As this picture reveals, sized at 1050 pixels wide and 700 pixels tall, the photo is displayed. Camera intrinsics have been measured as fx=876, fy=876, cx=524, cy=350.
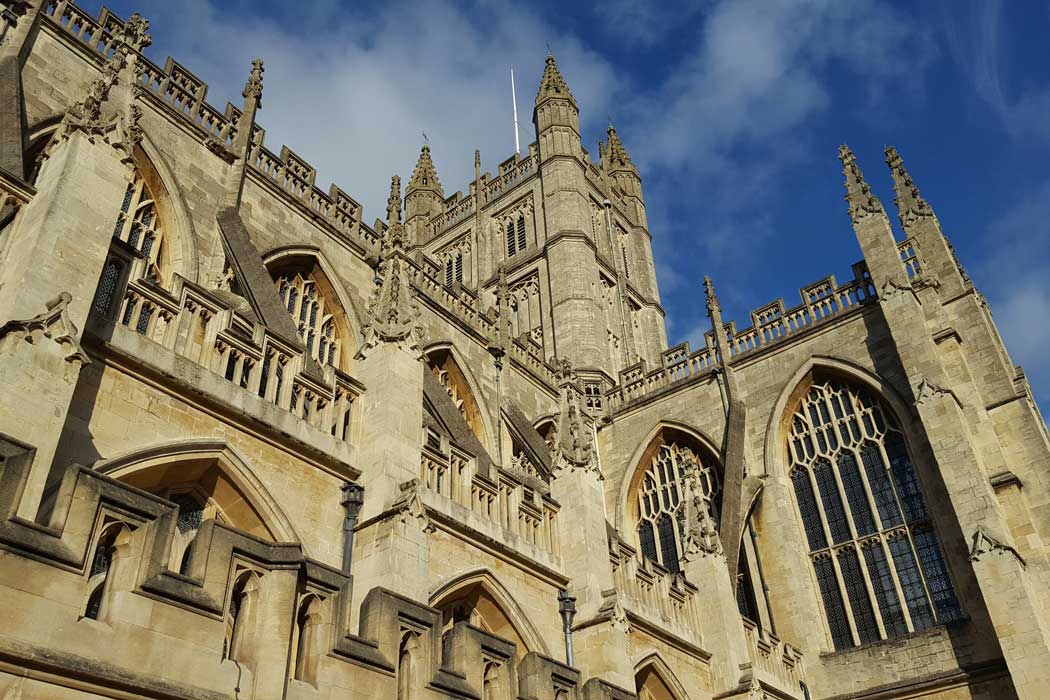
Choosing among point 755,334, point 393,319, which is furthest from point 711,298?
point 393,319

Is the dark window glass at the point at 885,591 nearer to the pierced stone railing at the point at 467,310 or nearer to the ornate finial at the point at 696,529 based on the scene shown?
the ornate finial at the point at 696,529

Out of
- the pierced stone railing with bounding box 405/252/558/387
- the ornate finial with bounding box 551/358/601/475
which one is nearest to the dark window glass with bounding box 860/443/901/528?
the pierced stone railing with bounding box 405/252/558/387

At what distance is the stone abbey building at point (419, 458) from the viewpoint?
211 inches

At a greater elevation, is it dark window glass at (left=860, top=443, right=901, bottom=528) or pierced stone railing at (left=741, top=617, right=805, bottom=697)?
dark window glass at (left=860, top=443, right=901, bottom=528)

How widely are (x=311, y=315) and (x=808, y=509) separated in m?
11.4

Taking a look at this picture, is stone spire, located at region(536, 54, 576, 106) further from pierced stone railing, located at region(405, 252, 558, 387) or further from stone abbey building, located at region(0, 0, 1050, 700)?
pierced stone railing, located at region(405, 252, 558, 387)

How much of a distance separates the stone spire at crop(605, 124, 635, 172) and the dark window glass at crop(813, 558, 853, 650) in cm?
2311

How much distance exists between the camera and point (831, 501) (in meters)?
19.1

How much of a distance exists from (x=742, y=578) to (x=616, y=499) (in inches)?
157

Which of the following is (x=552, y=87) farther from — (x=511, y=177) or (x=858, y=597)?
(x=858, y=597)

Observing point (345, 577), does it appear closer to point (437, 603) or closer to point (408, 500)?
point (408, 500)

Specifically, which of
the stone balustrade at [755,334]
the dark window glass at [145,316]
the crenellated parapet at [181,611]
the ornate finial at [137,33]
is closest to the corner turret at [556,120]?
the stone balustrade at [755,334]

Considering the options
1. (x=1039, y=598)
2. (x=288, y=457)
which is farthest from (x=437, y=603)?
(x=1039, y=598)

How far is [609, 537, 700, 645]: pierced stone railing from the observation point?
42.1 ft
